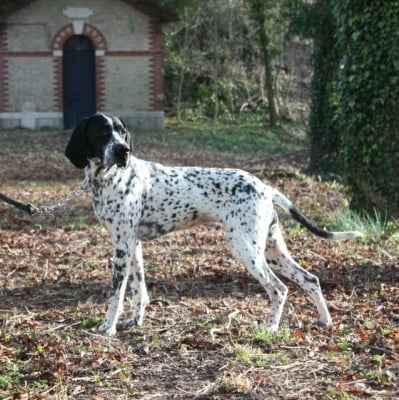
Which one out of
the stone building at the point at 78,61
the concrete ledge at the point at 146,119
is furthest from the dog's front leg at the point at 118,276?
the concrete ledge at the point at 146,119

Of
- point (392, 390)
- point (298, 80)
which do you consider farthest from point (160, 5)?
point (392, 390)

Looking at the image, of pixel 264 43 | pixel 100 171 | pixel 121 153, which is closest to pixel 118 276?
pixel 100 171

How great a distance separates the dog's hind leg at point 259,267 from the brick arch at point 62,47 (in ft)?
83.2

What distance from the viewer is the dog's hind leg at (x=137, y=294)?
7137mm

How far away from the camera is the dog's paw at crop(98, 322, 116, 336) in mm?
6867

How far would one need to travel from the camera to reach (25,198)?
607 inches

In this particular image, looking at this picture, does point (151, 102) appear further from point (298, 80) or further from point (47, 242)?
point (47, 242)

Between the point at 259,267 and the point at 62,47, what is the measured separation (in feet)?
85.1

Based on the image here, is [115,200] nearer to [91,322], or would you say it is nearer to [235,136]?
[91,322]

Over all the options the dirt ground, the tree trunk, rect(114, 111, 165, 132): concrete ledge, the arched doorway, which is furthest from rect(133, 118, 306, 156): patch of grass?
the dirt ground

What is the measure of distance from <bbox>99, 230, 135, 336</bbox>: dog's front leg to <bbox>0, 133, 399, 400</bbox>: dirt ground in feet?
0.54

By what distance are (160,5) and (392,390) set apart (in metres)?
27.4

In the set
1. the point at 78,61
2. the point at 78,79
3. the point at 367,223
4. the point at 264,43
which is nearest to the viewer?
the point at 367,223

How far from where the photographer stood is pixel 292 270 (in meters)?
7.12
